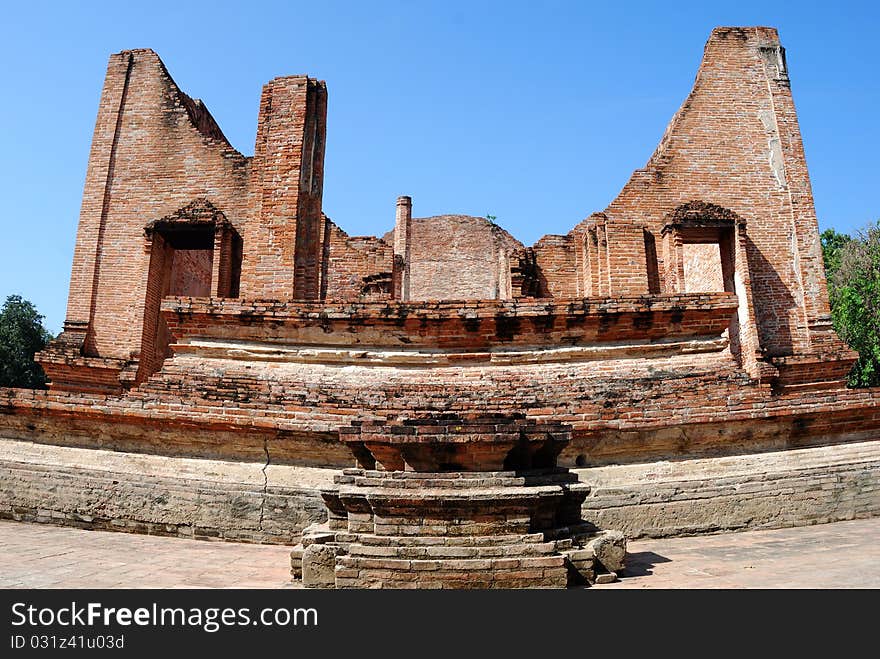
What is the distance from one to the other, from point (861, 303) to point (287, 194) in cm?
1705

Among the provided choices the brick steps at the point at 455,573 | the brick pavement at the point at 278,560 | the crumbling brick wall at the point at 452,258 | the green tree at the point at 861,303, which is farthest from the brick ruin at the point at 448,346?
the crumbling brick wall at the point at 452,258

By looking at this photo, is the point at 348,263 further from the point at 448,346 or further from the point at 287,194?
the point at 448,346

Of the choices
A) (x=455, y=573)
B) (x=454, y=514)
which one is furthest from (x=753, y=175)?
(x=455, y=573)

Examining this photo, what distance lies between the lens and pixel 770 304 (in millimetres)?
13078

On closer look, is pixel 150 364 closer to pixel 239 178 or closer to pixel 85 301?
pixel 85 301

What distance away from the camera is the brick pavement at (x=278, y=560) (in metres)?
3.64

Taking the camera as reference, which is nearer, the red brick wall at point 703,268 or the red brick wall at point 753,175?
the red brick wall at point 753,175

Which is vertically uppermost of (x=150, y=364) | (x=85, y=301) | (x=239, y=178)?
(x=239, y=178)

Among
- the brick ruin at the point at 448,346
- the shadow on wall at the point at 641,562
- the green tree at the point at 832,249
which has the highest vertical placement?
the green tree at the point at 832,249

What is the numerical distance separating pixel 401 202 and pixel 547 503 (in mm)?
22734

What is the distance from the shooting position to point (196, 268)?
16891 mm

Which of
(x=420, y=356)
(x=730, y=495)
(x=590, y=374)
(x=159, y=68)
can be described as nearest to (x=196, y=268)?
(x=159, y=68)

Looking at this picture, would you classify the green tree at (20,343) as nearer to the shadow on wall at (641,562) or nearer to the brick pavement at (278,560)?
the brick pavement at (278,560)

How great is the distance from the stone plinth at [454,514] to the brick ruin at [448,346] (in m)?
0.01
